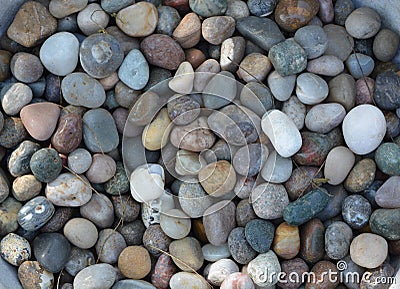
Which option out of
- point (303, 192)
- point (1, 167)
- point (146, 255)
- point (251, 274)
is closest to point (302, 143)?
point (303, 192)

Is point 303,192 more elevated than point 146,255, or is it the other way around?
point 303,192

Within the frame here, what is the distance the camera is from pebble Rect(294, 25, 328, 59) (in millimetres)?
1333

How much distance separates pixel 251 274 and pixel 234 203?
163mm

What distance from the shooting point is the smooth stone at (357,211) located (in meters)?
1.28

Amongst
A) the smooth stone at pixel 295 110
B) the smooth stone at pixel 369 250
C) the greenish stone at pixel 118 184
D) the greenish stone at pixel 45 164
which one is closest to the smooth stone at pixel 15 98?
the greenish stone at pixel 45 164

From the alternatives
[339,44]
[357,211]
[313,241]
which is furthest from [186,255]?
[339,44]

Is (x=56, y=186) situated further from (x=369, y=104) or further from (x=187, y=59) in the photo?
(x=369, y=104)

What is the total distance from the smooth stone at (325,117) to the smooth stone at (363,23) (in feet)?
0.62

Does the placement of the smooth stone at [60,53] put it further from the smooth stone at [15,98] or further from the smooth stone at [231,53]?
the smooth stone at [231,53]

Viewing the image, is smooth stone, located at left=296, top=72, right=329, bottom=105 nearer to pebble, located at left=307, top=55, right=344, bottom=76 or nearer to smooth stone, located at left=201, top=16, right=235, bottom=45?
pebble, located at left=307, top=55, right=344, bottom=76

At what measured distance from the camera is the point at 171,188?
1.36 m

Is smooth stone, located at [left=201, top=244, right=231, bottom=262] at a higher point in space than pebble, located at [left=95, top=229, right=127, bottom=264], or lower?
higher

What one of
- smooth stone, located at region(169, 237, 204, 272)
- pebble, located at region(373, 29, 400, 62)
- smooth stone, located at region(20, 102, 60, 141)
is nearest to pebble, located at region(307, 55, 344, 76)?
pebble, located at region(373, 29, 400, 62)

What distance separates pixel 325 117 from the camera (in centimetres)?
132
